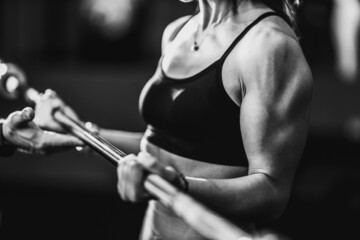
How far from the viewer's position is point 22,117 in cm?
90

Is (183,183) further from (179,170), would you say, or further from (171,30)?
(171,30)

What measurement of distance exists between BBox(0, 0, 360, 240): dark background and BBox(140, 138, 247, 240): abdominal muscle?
1810mm

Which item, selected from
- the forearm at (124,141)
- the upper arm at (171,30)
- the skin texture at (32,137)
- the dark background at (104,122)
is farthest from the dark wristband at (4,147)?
the dark background at (104,122)

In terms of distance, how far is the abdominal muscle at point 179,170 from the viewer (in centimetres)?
90

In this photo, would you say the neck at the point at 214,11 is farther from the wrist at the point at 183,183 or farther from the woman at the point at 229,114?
the wrist at the point at 183,183

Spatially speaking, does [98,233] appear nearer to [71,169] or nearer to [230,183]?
[71,169]

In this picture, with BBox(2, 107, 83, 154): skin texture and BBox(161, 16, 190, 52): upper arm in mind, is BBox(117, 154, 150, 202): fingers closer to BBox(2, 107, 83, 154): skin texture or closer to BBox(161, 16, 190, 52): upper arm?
BBox(2, 107, 83, 154): skin texture

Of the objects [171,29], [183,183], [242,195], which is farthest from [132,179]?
[171,29]

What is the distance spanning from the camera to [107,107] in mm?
4145

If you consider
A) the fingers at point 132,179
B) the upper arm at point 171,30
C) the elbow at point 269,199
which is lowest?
the elbow at point 269,199

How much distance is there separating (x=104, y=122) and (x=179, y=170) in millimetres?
3256

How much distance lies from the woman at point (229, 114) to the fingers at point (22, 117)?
0.20 meters

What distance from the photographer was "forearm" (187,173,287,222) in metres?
0.75

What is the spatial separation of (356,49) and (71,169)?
7.28ft
